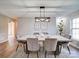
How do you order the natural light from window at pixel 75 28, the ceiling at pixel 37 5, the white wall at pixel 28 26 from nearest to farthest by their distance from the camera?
the ceiling at pixel 37 5 → the natural light from window at pixel 75 28 → the white wall at pixel 28 26

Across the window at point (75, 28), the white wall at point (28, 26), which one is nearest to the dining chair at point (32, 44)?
the window at point (75, 28)

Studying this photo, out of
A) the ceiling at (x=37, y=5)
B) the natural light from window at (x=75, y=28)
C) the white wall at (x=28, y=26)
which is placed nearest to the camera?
the ceiling at (x=37, y=5)

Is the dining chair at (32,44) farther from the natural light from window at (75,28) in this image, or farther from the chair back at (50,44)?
the natural light from window at (75,28)

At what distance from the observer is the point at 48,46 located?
14.9 ft

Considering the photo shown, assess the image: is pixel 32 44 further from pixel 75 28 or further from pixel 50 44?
pixel 75 28

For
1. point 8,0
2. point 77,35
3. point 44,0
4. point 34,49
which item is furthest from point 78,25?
point 8,0

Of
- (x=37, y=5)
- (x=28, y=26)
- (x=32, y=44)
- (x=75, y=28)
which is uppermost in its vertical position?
(x=37, y=5)

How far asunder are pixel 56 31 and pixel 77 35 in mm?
4020

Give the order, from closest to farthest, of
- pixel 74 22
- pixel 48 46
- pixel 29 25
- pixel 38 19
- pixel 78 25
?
1. pixel 48 46
2. pixel 38 19
3. pixel 78 25
4. pixel 74 22
5. pixel 29 25

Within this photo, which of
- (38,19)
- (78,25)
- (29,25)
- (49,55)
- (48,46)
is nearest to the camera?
(48,46)

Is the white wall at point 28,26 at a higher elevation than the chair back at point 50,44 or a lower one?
higher

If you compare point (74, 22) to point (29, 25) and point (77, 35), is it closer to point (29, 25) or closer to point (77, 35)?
point (77, 35)

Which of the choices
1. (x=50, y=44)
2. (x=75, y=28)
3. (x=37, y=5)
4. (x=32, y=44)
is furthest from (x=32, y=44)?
(x=75, y=28)

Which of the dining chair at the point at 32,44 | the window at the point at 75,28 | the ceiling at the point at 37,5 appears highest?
the ceiling at the point at 37,5
